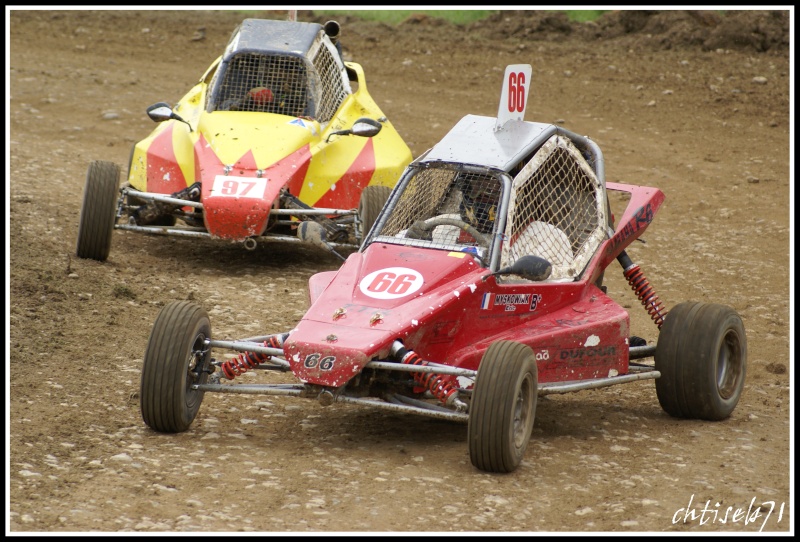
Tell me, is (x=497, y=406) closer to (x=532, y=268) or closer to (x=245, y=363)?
(x=532, y=268)

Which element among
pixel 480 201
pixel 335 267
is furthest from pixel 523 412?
pixel 335 267

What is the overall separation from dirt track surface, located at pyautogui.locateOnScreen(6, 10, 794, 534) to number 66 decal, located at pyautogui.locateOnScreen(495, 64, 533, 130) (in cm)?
181

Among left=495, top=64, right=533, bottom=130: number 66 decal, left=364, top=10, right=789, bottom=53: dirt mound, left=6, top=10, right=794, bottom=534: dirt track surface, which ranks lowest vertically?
left=6, top=10, right=794, bottom=534: dirt track surface

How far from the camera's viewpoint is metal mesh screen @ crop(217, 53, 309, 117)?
11016mm

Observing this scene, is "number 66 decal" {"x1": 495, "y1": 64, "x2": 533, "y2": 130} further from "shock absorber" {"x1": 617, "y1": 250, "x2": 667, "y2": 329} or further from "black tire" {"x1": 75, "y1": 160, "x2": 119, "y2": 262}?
"black tire" {"x1": 75, "y1": 160, "x2": 119, "y2": 262}

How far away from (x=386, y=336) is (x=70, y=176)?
8162 millimetres


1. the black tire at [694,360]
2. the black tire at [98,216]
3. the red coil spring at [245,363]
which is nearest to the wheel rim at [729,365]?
the black tire at [694,360]

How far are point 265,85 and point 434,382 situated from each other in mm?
5594

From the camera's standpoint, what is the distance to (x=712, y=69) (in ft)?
64.6

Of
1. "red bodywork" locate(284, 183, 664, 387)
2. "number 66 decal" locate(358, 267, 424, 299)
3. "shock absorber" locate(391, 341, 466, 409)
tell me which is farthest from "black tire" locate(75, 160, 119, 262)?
"shock absorber" locate(391, 341, 466, 409)

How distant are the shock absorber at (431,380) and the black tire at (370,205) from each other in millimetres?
3884

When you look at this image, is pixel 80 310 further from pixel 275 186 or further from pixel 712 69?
pixel 712 69

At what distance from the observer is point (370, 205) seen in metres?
10.1

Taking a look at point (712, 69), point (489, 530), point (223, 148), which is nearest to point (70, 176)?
point (223, 148)
